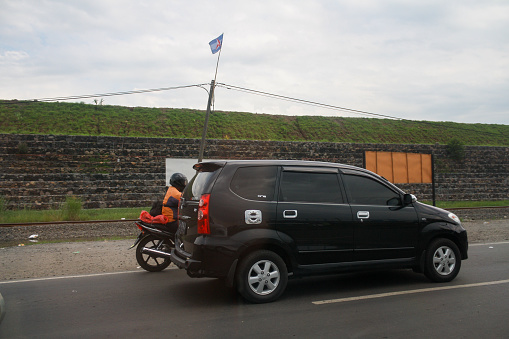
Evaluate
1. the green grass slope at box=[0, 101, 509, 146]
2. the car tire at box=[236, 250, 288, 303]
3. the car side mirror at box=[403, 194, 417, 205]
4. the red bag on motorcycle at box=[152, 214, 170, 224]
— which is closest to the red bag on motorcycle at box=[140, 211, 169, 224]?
the red bag on motorcycle at box=[152, 214, 170, 224]

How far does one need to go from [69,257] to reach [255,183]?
5.82 meters

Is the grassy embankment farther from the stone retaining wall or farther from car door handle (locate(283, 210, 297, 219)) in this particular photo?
car door handle (locate(283, 210, 297, 219))

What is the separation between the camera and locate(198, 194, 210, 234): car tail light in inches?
219

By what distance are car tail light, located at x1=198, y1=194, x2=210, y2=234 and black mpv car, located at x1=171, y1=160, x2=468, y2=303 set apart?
12mm

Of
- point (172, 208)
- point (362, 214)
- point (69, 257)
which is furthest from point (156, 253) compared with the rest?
point (362, 214)

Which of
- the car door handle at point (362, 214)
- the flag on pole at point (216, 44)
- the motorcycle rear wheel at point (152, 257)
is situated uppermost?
the flag on pole at point (216, 44)

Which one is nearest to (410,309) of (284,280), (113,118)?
(284,280)

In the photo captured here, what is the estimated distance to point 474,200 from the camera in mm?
29391

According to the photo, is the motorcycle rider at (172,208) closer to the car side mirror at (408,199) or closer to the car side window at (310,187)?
the car side window at (310,187)

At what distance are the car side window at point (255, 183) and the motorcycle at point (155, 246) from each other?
2351 mm

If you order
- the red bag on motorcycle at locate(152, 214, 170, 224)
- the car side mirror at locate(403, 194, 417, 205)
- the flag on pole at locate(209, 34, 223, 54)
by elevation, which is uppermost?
the flag on pole at locate(209, 34, 223, 54)

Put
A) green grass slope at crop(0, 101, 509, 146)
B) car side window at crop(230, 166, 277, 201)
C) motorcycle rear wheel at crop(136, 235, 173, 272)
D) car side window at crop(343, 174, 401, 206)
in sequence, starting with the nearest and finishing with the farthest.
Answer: car side window at crop(230, 166, 277, 201), car side window at crop(343, 174, 401, 206), motorcycle rear wheel at crop(136, 235, 173, 272), green grass slope at crop(0, 101, 509, 146)

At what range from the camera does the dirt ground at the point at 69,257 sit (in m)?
8.30

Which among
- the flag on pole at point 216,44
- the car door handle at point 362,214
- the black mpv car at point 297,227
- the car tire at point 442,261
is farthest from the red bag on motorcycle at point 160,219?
the flag on pole at point 216,44
